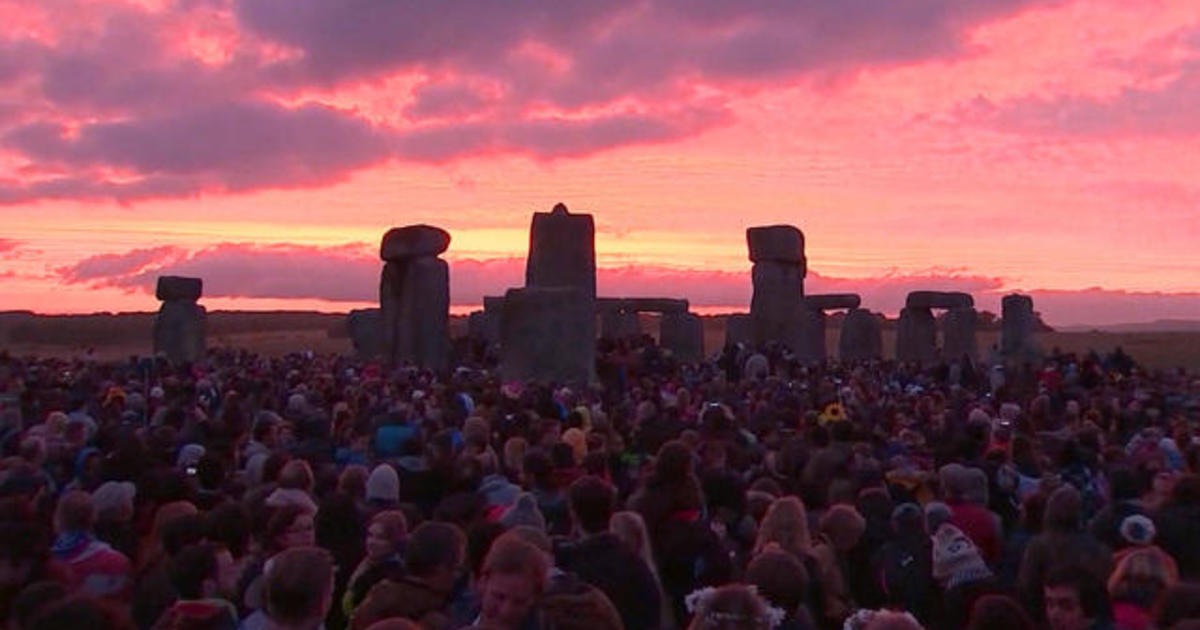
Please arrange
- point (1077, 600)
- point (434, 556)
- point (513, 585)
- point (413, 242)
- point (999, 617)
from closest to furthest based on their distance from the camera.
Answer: point (999, 617), point (513, 585), point (1077, 600), point (434, 556), point (413, 242)

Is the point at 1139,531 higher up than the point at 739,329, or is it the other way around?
the point at 739,329

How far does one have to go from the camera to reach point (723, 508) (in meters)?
8.20

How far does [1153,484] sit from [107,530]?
240 inches

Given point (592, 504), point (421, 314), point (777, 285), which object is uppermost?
point (777, 285)

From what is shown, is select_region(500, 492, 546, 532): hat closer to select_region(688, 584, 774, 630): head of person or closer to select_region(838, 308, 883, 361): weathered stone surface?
select_region(688, 584, 774, 630): head of person

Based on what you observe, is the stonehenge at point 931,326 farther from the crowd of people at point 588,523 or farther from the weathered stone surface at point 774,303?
the crowd of people at point 588,523

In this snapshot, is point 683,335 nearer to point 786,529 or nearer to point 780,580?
point 786,529

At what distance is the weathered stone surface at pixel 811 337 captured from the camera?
33.7 m

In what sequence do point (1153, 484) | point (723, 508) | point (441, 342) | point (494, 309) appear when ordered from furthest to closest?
1. point (494, 309)
2. point (441, 342)
3. point (1153, 484)
4. point (723, 508)

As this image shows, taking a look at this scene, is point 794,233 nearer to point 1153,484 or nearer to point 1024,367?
point 1024,367

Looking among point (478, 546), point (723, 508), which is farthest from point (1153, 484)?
point (478, 546)

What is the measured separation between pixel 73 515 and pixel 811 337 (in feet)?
104

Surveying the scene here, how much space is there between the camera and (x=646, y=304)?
42.9m

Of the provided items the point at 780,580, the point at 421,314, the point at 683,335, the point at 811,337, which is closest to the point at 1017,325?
the point at 811,337
